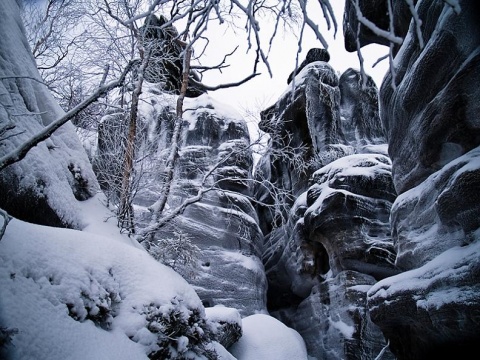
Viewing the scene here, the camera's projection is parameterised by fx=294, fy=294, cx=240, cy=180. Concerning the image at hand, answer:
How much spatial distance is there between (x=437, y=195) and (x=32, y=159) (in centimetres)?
600

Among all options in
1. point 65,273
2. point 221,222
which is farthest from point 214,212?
point 65,273

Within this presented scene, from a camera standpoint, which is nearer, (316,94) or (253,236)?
(253,236)

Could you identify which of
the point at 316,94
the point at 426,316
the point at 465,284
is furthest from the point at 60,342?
the point at 316,94

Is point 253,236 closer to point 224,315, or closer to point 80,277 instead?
point 224,315

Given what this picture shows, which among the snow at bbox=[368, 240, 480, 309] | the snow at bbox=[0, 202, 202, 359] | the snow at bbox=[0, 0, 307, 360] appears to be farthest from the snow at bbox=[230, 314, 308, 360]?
the snow at bbox=[0, 202, 202, 359]

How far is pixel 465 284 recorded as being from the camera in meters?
3.51

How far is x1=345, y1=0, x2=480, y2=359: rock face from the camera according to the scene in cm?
379

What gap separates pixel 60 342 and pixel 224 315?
217 inches

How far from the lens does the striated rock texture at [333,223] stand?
9977 millimetres

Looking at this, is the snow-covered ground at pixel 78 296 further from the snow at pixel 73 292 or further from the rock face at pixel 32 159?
the rock face at pixel 32 159

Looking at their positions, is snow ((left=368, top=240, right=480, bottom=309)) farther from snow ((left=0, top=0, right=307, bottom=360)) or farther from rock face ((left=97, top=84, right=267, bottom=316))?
rock face ((left=97, top=84, right=267, bottom=316))

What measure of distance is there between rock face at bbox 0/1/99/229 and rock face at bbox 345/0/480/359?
4.40 meters

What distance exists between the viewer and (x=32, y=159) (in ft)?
12.0

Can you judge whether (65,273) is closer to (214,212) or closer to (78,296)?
(78,296)
